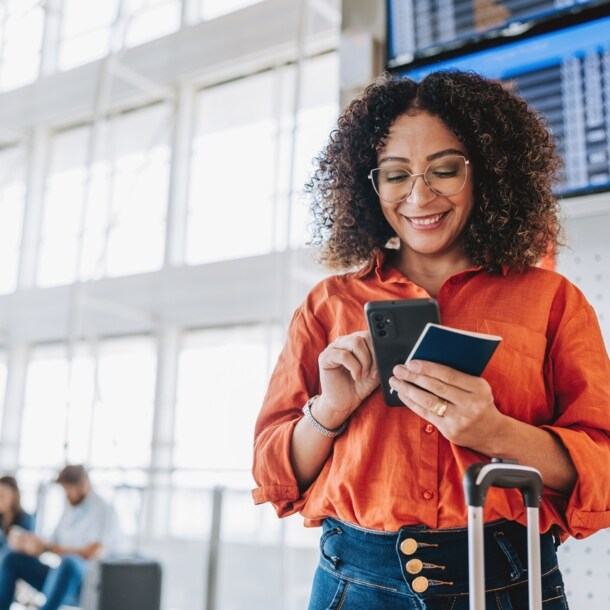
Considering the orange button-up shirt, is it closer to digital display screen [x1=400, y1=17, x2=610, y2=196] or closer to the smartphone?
the smartphone

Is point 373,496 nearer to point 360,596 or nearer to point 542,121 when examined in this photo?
point 360,596

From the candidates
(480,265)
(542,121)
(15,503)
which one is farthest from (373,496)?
(15,503)

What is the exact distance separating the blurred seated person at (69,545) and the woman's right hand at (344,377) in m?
3.92

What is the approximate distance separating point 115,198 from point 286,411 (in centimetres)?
812

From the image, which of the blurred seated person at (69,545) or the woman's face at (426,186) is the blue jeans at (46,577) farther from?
the woman's face at (426,186)

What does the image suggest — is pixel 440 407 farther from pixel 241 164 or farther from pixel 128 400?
pixel 128 400

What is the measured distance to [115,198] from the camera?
29.5 feet

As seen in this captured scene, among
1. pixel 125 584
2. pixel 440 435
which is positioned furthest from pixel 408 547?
pixel 125 584

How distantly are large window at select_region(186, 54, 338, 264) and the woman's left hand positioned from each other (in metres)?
6.56

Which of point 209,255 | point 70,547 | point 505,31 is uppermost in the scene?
point 209,255

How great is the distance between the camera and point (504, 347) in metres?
1.13

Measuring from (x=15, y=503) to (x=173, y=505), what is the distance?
1117 mm

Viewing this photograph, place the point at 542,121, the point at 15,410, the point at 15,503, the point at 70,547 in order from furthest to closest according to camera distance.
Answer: the point at 15,410
the point at 15,503
the point at 70,547
the point at 542,121

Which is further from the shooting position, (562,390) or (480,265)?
(480,265)
